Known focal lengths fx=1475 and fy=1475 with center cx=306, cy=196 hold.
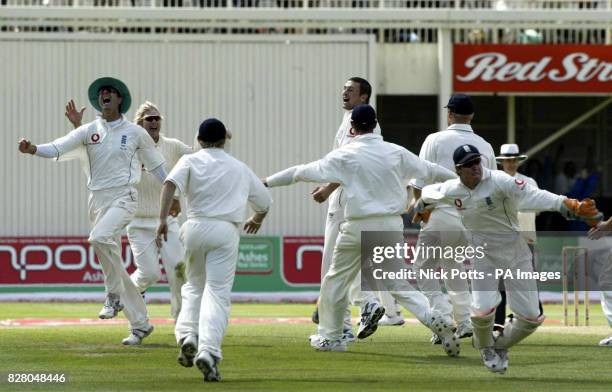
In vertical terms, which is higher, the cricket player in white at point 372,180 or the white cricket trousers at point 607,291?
the cricket player in white at point 372,180

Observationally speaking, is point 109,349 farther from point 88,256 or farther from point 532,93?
point 532,93

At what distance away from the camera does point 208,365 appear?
1166 centimetres

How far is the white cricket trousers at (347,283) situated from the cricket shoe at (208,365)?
257cm

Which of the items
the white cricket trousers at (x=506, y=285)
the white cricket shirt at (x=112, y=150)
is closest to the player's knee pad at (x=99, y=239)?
the white cricket shirt at (x=112, y=150)

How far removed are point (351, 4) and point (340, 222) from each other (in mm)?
15306

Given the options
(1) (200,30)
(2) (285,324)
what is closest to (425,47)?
(1) (200,30)

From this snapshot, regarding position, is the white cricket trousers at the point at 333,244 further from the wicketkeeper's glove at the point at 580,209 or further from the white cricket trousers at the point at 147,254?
the wicketkeeper's glove at the point at 580,209

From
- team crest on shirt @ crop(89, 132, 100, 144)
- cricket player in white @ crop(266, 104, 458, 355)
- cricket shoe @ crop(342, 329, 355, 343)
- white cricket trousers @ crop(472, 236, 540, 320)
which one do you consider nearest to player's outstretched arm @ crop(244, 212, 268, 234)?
cricket player in white @ crop(266, 104, 458, 355)

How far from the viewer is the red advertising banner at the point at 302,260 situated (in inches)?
1104

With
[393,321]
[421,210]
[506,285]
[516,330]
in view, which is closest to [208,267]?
[421,210]

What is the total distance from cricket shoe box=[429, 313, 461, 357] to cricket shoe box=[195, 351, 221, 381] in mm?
2689

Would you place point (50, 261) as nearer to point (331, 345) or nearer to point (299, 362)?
point (331, 345)

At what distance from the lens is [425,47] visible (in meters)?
30.3

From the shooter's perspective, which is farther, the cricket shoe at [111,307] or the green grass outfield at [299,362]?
the cricket shoe at [111,307]
